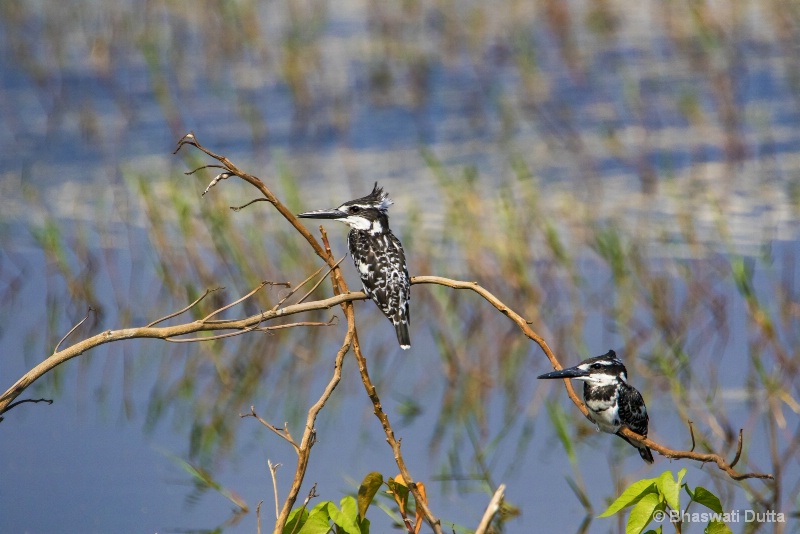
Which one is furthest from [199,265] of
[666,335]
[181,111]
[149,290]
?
[181,111]

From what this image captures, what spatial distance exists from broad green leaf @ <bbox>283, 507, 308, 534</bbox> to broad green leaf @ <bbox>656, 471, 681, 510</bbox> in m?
0.79

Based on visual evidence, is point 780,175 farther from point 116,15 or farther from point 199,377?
point 116,15

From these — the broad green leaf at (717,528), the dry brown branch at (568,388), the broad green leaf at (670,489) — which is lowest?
the broad green leaf at (717,528)

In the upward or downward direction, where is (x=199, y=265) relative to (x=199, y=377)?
upward

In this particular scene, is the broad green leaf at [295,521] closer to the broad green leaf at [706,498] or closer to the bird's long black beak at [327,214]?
the broad green leaf at [706,498]

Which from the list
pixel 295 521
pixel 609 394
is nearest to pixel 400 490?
pixel 295 521

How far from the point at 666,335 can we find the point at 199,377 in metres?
2.38

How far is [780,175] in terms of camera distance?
7523mm

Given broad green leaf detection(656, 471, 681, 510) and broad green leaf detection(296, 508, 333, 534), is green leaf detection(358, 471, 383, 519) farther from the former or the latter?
broad green leaf detection(656, 471, 681, 510)

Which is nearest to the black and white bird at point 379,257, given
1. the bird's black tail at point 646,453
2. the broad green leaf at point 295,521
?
the bird's black tail at point 646,453

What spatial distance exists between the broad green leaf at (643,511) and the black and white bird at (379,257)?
1.51 metres

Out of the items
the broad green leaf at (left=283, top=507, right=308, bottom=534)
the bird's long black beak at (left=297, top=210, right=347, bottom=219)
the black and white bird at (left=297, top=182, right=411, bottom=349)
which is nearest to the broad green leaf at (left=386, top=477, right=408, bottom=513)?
the broad green leaf at (left=283, top=507, right=308, bottom=534)

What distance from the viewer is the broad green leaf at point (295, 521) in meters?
2.44

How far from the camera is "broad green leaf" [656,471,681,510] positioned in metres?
2.27
